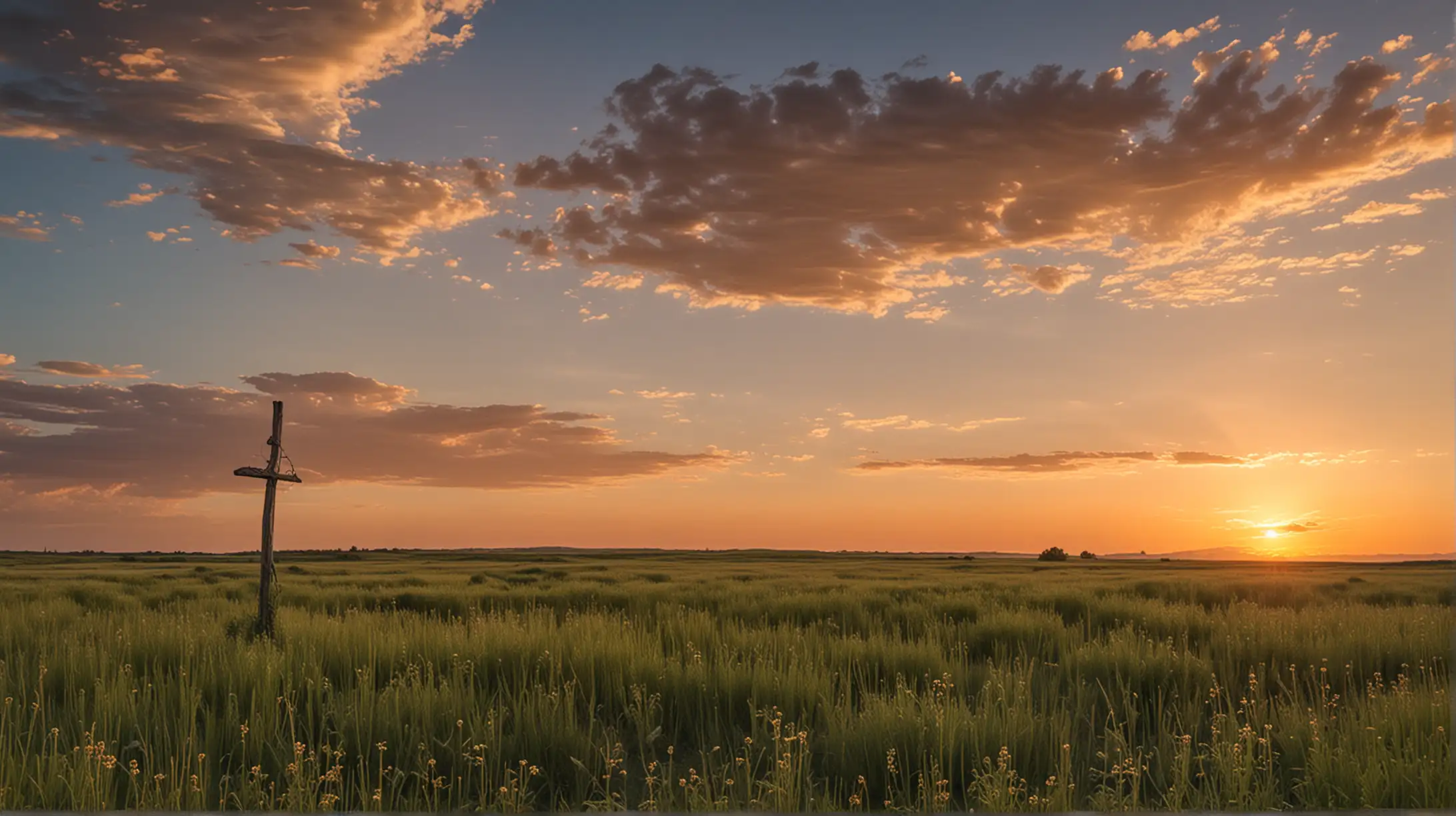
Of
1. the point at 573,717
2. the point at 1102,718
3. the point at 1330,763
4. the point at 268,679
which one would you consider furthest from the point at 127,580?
the point at 1330,763

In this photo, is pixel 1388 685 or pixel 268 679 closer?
pixel 268 679

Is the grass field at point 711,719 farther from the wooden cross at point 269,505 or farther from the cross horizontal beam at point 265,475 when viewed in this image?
the cross horizontal beam at point 265,475

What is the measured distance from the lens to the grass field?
202 inches

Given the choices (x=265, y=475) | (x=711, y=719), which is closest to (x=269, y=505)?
(x=265, y=475)

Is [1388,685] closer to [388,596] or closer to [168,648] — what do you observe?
[168,648]

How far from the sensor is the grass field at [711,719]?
16.9ft

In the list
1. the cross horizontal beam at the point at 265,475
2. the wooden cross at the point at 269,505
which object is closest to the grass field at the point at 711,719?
the wooden cross at the point at 269,505

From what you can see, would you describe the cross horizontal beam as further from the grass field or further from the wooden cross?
the grass field

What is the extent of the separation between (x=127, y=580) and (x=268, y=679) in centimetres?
2919

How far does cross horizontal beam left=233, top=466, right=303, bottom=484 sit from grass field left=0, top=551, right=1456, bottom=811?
1919 millimetres

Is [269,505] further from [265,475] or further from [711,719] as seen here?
[711,719]

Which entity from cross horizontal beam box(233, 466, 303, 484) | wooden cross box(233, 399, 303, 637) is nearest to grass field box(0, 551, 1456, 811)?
wooden cross box(233, 399, 303, 637)

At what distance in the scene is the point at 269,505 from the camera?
1065 cm

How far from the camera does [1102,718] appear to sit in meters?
7.75
